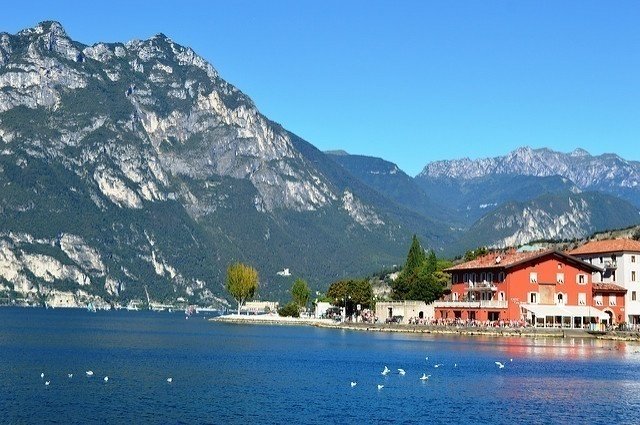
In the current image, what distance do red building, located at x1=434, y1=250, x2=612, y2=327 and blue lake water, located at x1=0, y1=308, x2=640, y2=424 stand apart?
22.2 metres

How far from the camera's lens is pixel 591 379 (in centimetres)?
7125

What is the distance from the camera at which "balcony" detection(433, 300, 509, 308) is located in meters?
130

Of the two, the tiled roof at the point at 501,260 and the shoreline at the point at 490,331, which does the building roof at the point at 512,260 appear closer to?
the tiled roof at the point at 501,260

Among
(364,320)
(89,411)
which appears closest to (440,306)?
(364,320)

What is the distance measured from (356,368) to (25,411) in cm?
3067

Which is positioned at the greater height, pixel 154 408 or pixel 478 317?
pixel 478 317

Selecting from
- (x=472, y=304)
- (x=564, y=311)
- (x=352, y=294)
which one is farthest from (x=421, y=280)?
(x=564, y=311)

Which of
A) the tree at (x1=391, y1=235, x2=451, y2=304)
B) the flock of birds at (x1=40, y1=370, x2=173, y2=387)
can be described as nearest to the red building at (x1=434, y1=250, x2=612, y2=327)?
the tree at (x1=391, y1=235, x2=451, y2=304)

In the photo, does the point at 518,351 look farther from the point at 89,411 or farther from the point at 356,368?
the point at 89,411

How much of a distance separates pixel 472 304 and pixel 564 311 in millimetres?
11838

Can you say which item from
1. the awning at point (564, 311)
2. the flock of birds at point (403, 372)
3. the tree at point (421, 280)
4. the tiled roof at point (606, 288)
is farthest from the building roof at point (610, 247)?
the flock of birds at point (403, 372)

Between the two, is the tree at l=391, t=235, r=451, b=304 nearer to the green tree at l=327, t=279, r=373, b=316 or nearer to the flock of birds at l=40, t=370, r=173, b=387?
the green tree at l=327, t=279, r=373, b=316

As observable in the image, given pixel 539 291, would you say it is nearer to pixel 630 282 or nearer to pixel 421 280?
pixel 630 282

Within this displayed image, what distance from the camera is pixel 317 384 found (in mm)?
66688
